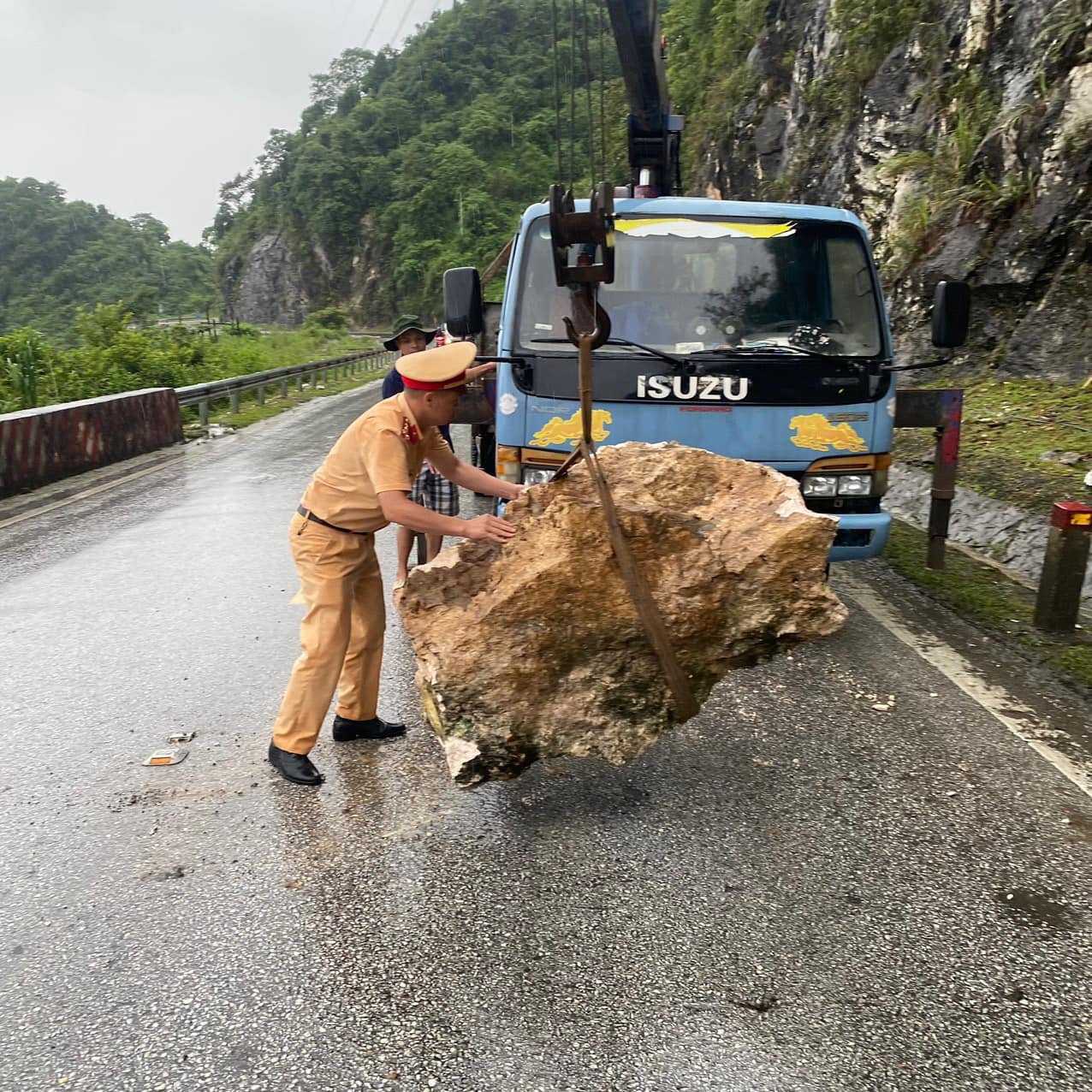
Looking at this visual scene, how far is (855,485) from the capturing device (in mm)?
5008

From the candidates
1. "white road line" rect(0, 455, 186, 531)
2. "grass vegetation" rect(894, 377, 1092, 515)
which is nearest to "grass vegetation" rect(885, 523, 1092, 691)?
"grass vegetation" rect(894, 377, 1092, 515)

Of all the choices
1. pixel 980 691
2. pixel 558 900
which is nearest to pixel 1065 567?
pixel 980 691

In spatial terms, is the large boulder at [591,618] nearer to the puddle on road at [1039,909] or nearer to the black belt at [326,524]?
the black belt at [326,524]

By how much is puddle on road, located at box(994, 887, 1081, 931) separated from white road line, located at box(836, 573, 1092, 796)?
29.7 inches

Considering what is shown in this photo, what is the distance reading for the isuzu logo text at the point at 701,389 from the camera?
483 centimetres

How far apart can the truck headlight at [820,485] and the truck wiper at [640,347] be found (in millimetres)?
859

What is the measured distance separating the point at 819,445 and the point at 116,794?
11.9 feet

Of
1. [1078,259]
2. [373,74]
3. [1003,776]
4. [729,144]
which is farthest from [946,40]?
[373,74]

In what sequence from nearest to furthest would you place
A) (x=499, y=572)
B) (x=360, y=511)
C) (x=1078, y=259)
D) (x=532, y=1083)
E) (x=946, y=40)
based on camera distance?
(x=532, y=1083) < (x=499, y=572) < (x=360, y=511) < (x=1078, y=259) < (x=946, y=40)

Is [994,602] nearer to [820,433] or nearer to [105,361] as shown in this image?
[820,433]

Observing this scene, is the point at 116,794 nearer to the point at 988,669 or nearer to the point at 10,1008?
the point at 10,1008

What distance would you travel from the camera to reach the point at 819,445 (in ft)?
16.1

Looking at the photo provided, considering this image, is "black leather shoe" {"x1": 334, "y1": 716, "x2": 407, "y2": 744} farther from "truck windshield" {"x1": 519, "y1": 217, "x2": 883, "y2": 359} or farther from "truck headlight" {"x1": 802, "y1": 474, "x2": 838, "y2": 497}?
"truck headlight" {"x1": 802, "y1": 474, "x2": 838, "y2": 497}

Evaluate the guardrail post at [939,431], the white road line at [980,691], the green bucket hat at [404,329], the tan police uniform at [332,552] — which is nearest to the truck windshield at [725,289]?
the guardrail post at [939,431]
